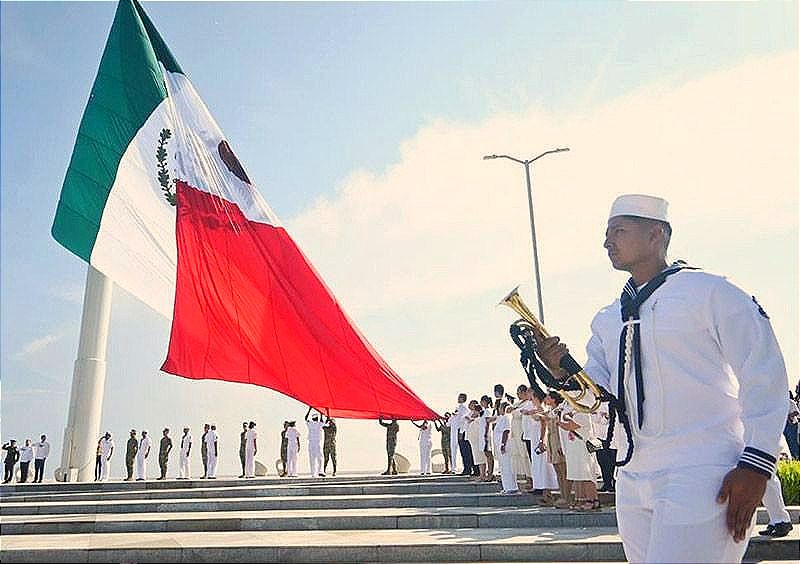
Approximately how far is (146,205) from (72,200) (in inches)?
34.6

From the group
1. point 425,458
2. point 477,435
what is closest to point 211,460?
point 425,458

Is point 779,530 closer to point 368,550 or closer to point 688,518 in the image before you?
point 368,550

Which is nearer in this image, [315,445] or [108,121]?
[108,121]

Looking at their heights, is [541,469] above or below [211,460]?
below

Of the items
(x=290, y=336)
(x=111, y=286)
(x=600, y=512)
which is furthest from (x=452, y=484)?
(x=111, y=286)

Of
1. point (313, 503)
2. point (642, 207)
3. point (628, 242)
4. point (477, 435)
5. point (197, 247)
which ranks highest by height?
point (197, 247)

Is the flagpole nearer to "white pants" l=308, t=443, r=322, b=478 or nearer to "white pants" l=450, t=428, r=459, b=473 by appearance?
"white pants" l=308, t=443, r=322, b=478

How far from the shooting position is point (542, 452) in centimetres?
1036

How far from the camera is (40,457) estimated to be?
2119 centimetres

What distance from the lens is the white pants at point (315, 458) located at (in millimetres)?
19516

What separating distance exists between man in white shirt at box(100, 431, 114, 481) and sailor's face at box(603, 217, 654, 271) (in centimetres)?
2293

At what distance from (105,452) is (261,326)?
17.3 meters

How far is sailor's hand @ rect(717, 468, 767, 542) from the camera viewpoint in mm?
2281

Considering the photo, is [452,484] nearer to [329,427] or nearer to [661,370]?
[329,427]
